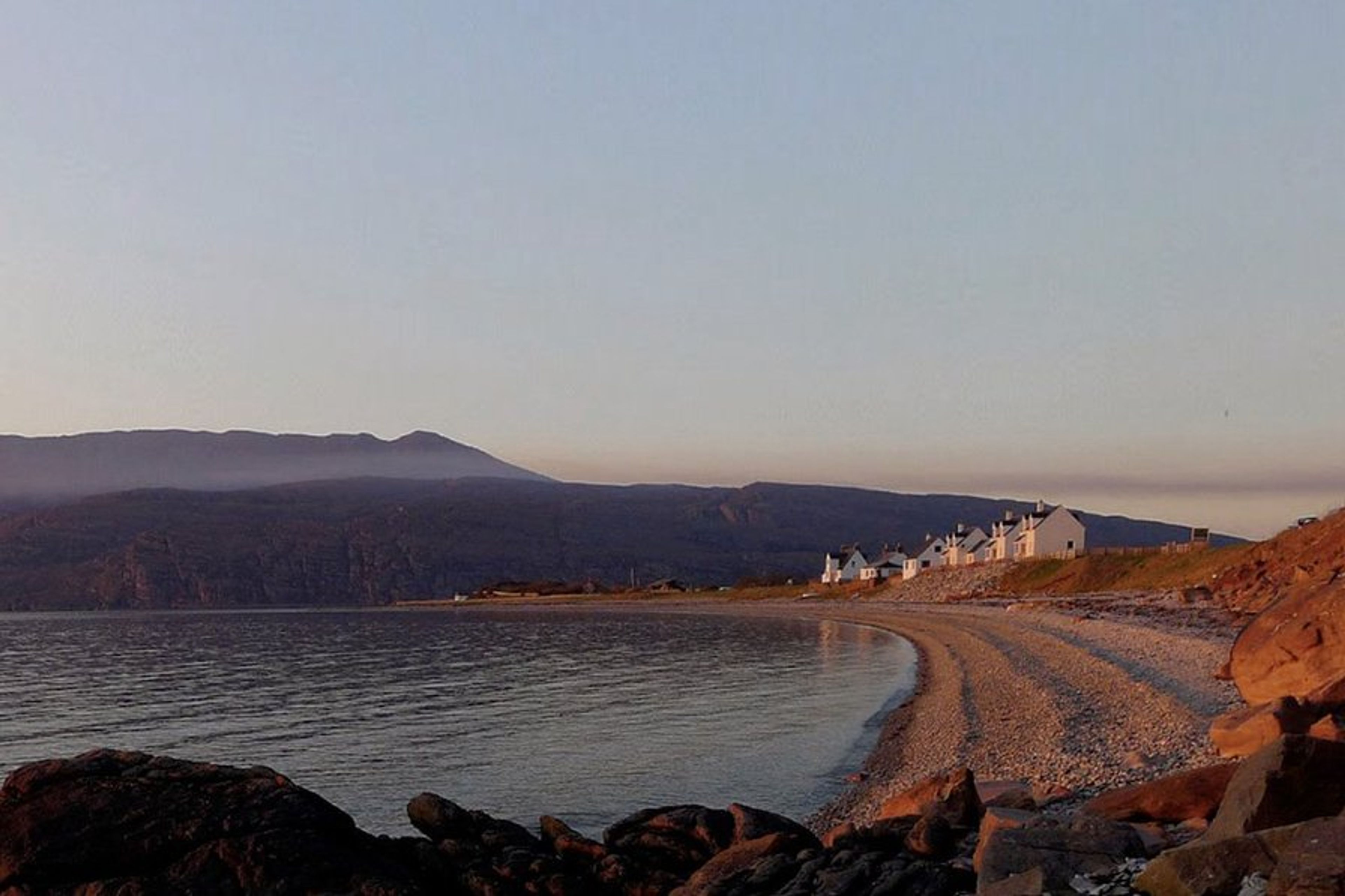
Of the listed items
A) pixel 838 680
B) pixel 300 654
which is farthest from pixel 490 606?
pixel 838 680

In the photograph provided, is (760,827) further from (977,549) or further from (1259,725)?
(977,549)

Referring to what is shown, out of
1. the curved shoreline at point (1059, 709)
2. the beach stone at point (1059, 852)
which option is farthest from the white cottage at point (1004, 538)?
the beach stone at point (1059, 852)

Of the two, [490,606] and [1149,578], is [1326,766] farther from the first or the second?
[490,606]

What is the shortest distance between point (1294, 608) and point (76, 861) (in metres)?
22.0

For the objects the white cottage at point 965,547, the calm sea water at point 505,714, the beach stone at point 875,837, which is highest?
the white cottage at point 965,547

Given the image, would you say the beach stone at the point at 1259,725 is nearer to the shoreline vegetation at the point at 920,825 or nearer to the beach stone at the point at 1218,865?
the shoreline vegetation at the point at 920,825

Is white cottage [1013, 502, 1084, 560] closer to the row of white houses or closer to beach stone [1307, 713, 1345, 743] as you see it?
the row of white houses

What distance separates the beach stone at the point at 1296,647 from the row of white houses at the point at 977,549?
78689mm

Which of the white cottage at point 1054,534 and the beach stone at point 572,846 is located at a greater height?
the white cottage at point 1054,534

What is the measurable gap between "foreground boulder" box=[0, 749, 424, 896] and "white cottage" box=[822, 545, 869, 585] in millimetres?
140742

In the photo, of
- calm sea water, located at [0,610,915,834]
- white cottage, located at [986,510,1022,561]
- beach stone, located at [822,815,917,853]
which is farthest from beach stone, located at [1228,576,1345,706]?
white cottage, located at [986,510,1022,561]

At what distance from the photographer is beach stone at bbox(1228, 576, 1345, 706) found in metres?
21.0

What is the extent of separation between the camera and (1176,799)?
13.8m

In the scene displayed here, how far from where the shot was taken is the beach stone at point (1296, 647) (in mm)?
20984
